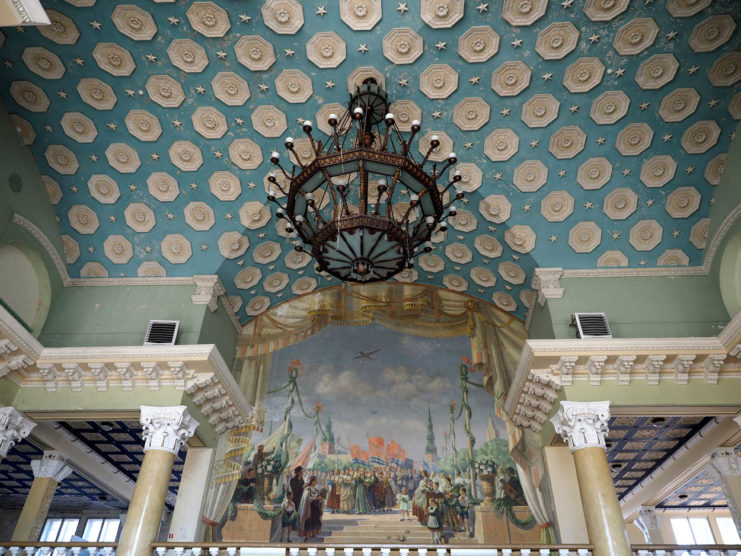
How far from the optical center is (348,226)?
650 centimetres

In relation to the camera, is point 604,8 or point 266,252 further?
point 266,252

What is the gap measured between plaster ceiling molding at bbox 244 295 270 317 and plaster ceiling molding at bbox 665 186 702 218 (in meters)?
7.81

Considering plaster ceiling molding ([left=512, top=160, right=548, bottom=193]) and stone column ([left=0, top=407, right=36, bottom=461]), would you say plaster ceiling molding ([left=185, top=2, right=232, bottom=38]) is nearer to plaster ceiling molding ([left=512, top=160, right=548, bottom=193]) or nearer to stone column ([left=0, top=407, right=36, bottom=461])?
plaster ceiling molding ([left=512, top=160, right=548, bottom=193])

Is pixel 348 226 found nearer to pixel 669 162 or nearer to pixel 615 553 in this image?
pixel 615 553

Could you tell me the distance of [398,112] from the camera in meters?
9.11

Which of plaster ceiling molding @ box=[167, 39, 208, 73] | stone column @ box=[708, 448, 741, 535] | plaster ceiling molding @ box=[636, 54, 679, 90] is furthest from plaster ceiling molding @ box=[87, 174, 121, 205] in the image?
stone column @ box=[708, 448, 741, 535]

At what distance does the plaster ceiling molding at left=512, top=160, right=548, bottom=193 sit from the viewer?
31.2 ft

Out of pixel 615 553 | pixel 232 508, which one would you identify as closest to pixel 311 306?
pixel 232 508

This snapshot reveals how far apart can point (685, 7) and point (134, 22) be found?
7786mm

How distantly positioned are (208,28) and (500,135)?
4828mm

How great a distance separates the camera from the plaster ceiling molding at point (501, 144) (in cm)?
925

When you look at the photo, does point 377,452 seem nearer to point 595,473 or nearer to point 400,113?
point 595,473

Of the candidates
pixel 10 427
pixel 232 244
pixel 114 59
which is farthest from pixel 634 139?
pixel 10 427

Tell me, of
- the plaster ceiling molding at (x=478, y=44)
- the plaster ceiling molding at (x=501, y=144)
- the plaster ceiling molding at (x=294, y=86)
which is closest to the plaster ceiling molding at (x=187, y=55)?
the plaster ceiling molding at (x=294, y=86)
